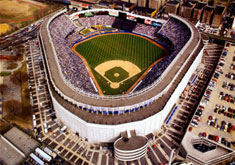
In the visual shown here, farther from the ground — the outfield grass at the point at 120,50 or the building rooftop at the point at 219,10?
the building rooftop at the point at 219,10

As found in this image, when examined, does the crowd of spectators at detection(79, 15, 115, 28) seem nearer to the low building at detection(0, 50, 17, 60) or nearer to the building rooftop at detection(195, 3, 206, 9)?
the low building at detection(0, 50, 17, 60)

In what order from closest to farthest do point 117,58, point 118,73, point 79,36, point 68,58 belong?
point 68,58, point 118,73, point 117,58, point 79,36

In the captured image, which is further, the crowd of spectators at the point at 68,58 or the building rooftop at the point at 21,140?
the crowd of spectators at the point at 68,58

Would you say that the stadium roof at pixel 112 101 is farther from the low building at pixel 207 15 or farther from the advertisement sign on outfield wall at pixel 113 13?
the low building at pixel 207 15

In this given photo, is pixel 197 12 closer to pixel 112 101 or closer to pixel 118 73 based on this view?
pixel 118 73

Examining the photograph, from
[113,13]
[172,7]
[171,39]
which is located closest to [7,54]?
[113,13]

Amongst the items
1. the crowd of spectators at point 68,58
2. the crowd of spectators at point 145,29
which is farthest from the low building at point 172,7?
the crowd of spectators at point 68,58

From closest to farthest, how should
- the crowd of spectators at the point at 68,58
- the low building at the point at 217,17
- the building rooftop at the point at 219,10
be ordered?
1. the crowd of spectators at the point at 68,58
2. the low building at the point at 217,17
3. the building rooftop at the point at 219,10
